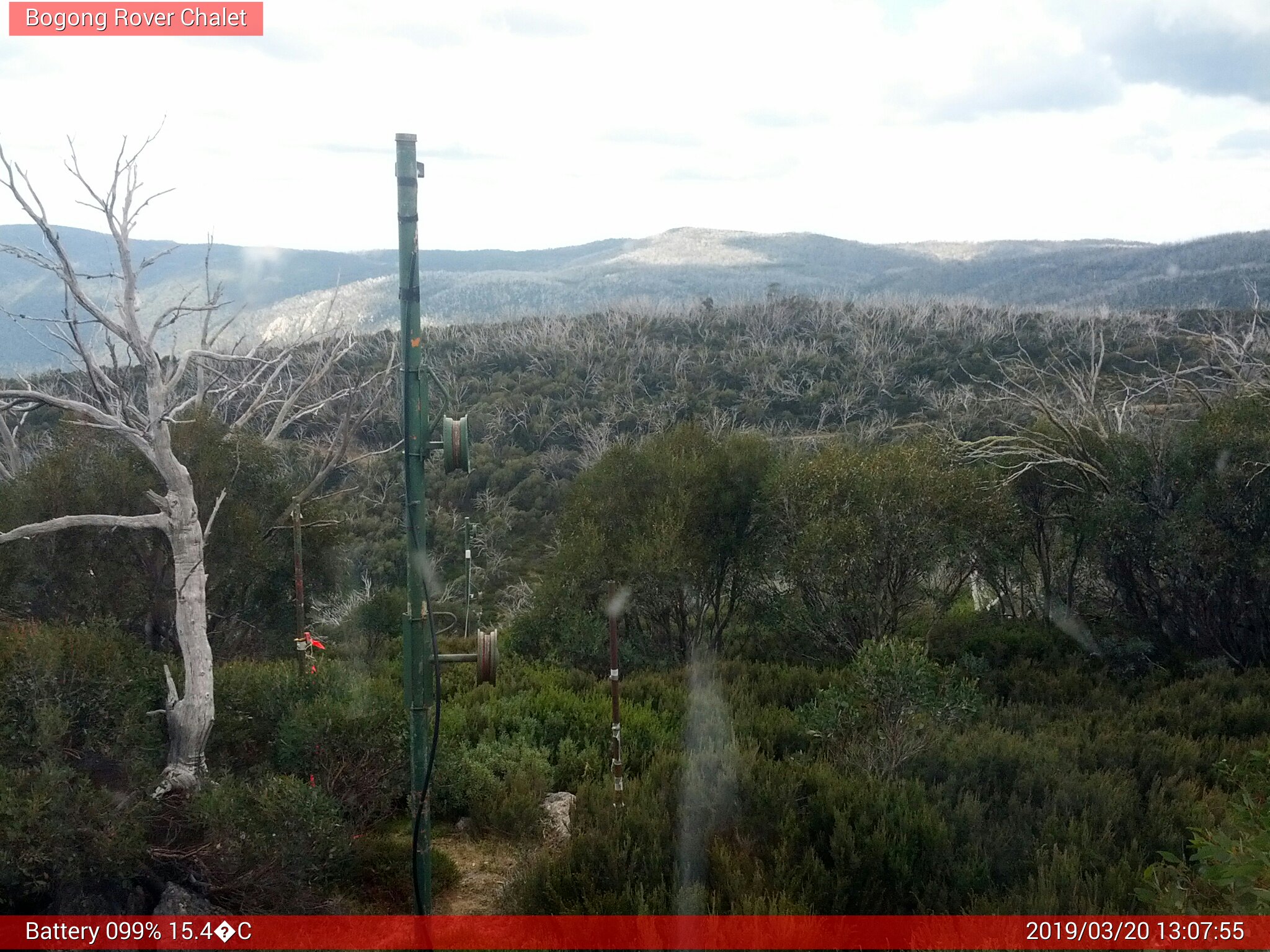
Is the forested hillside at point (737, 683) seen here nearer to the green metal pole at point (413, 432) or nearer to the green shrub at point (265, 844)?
the green shrub at point (265, 844)

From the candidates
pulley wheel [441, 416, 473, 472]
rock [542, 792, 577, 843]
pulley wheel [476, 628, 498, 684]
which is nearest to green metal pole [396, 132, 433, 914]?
pulley wheel [441, 416, 473, 472]

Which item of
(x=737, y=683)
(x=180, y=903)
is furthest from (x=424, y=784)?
(x=737, y=683)

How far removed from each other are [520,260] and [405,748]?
147 meters

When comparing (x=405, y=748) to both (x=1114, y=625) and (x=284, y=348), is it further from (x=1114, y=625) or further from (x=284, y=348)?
(x=1114, y=625)

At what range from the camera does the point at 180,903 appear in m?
6.30

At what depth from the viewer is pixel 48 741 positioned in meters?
7.11

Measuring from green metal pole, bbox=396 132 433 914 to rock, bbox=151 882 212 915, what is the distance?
2043 millimetres

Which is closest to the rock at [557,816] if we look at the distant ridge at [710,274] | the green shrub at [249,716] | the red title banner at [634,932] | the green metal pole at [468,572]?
the red title banner at [634,932]

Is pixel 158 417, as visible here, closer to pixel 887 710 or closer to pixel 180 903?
pixel 180 903

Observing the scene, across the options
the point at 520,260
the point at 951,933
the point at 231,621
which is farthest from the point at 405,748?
the point at 520,260

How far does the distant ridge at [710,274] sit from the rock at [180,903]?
1611 inches

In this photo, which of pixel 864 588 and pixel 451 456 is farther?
pixel 864 588

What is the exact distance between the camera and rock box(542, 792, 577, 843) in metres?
7.92

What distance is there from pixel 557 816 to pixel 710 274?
120m
